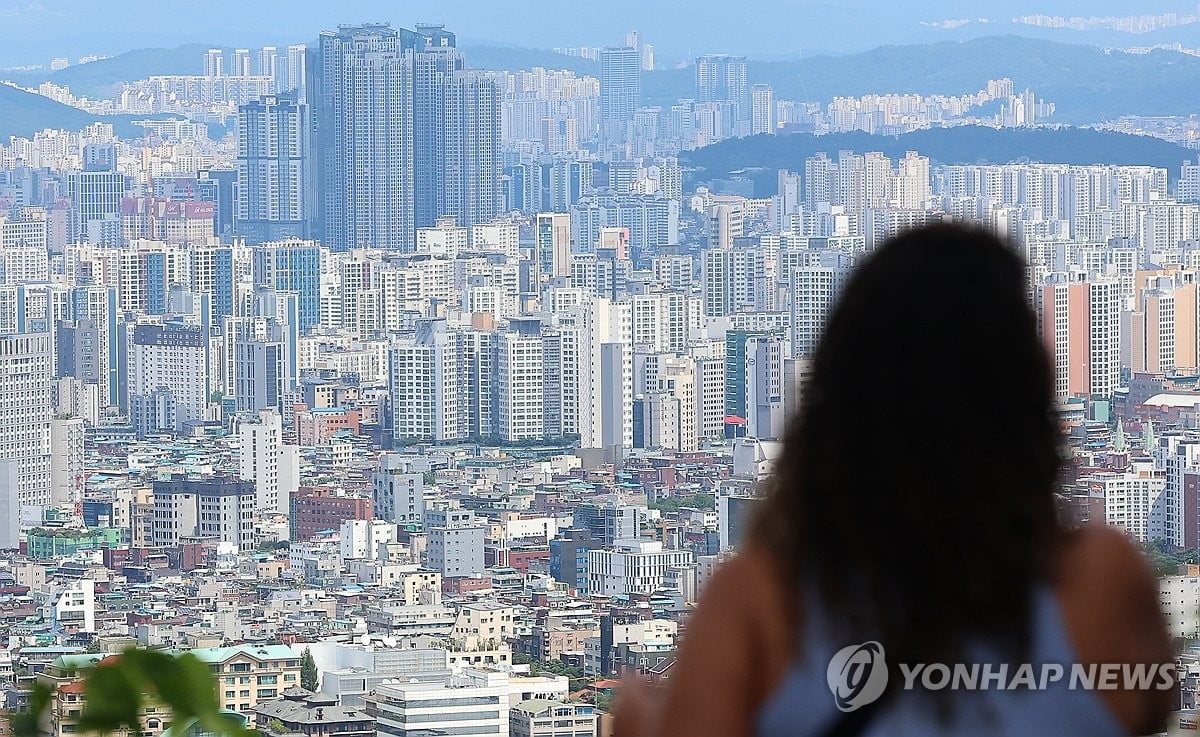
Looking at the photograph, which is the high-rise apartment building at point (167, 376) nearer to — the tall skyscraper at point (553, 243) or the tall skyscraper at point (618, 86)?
the tall skyscraper at point (553, 243)

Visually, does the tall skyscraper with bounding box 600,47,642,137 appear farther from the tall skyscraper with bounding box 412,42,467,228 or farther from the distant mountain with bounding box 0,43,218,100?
the distant mountain with bounding box 0,43,218,100

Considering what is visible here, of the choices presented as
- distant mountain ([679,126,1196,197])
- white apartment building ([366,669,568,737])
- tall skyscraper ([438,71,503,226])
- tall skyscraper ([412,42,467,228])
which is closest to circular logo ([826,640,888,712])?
white apartment building ([366,669,568,737])

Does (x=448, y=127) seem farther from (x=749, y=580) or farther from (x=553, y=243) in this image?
(x=749, y=580)

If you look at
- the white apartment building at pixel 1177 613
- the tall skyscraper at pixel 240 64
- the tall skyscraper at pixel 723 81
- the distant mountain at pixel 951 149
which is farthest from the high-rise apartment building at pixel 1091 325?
the tall skyscraper at pixel 240 64

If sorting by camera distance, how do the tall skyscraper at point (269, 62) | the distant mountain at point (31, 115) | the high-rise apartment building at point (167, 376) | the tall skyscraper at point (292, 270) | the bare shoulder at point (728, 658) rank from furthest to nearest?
1. the tall skyscraper at point (269, 62)
2. the distant mountain at point (31, 115)
3. the tall skyscraper at point (292, 270)
4. the high-rise apartment building at point (167, 376)
5. the bare shoulder at point (728, 658)

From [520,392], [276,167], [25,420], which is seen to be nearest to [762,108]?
[276,167]
